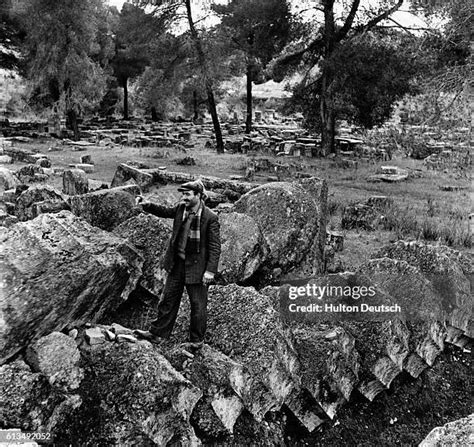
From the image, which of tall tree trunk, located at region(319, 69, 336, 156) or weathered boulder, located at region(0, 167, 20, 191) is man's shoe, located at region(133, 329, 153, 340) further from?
tall tree trunk, located at region(319, 69, 336, 156)

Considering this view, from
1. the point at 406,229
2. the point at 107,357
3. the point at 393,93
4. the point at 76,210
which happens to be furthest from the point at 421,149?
the point at 107,357

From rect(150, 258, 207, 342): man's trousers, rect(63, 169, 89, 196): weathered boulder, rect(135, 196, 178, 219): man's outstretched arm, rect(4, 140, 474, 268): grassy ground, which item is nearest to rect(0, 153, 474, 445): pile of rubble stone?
rect(150, 258, 207, 342): man's trousers

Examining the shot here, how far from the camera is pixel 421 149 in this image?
2219 centimetres

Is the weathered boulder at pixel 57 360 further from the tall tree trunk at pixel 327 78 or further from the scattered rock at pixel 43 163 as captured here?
the tall tree trunk at pixel 327 78

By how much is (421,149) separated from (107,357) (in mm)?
20539

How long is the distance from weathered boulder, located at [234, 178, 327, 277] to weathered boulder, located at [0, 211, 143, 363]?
2.56m

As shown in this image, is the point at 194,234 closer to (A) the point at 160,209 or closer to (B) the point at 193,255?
(B) the point at 193,255

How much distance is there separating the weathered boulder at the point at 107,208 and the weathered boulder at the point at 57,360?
364 cm

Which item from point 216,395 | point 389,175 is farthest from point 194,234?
point 389,175

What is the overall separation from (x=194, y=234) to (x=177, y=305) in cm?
74

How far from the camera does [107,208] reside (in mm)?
7785

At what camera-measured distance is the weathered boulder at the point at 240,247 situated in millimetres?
6418

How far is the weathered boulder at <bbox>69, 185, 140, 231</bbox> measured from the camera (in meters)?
7.71

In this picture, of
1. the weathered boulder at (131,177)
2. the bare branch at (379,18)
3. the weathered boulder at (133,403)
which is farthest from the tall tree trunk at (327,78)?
the weathered boulder at (133,403)
